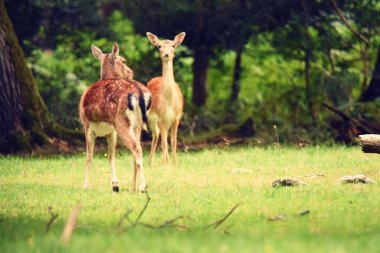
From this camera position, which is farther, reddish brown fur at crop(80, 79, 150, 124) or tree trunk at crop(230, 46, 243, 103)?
tree trunk at crop(230, 46, 243, 103)

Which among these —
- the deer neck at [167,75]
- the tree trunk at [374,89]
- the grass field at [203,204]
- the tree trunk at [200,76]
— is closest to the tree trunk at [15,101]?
the grass field at [203,204]

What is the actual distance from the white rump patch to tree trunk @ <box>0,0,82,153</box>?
5.47 m

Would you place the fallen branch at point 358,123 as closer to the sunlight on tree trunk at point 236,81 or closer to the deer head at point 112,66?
the sunlight on tree trunk at point 236,81

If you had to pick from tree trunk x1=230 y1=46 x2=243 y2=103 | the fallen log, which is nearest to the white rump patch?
the fallen log

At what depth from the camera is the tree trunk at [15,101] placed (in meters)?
18.4

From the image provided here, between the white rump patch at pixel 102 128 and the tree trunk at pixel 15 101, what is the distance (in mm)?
5466

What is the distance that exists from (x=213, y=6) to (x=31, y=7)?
4.25 m

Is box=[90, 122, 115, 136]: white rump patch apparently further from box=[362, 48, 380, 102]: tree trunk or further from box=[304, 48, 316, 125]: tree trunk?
box=[304, 48, 316, 125]: tree trunk

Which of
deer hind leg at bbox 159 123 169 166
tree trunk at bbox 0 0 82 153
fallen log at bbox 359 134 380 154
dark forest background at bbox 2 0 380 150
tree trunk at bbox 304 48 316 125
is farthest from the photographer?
tree trunk at bbox 304 48 316 125

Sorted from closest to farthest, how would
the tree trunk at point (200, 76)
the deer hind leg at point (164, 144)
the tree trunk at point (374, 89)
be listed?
the deer hind leg at point (164, 144) < the tree trunk at point (374, 89) < the tree trunk at point (200, 76)

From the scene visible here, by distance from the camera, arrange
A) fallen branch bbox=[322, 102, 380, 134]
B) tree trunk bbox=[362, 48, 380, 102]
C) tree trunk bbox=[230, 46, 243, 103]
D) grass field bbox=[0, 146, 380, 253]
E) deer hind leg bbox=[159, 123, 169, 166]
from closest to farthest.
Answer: grass field bbox=[0, 146, 380, 253], deer hind leg bbox=[159, 123, 169, 166], fallen branch bbox=[322, 102, 380, 134], tree trunk bbox=[362, 48, 380, 102], tree trunk bbox=[230, 46, 243, 103]

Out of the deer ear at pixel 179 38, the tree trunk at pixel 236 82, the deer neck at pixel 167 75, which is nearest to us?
the deer neck at pixel 167 75

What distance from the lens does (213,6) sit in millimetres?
22344

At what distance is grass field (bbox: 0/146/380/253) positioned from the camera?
28.3ft
